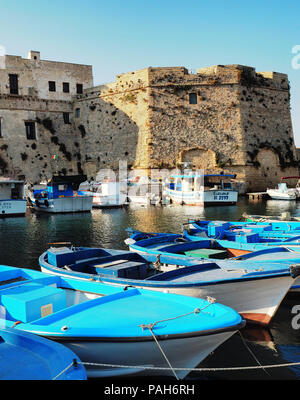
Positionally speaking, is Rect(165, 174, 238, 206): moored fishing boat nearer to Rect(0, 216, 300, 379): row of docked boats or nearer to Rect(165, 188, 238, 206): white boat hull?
Rect(165, 188, 238, 206): white boat hull

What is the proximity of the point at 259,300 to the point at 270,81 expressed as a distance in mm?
30801

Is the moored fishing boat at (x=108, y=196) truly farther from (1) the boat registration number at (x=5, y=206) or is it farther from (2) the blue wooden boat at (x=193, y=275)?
(2) the blue wooden boat at (x=193, y=275)

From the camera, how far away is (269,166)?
33.2m

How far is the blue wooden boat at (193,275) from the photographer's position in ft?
19.6

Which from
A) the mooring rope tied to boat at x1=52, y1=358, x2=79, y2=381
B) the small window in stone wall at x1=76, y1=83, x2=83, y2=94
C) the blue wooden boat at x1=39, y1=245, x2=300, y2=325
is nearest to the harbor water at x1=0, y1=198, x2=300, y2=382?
the blue wooden boat at x1=39, y1=245, x2=300, y2=325

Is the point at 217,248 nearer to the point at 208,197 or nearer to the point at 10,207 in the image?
the point at 10,207

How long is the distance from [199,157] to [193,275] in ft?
84.5

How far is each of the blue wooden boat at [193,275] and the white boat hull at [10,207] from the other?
15.1m

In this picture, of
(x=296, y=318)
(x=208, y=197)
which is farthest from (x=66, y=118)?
(x=296, y=318)

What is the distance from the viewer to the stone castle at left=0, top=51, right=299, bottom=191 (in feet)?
104
